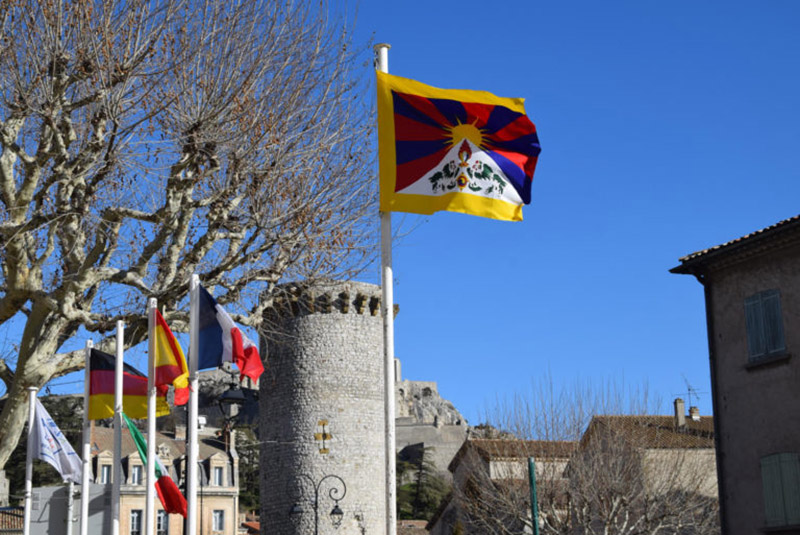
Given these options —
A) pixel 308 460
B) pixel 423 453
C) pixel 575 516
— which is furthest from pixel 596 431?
pixel 423 453

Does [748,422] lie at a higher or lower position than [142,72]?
lower

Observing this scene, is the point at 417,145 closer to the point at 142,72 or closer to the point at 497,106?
the point at 497,106

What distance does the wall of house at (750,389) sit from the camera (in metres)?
21.1

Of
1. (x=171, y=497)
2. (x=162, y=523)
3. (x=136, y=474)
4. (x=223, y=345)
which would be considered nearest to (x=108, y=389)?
(x=171, y=497)

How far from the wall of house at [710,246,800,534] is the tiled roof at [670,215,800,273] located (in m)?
0.38

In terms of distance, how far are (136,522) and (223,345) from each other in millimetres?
42524

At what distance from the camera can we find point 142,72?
17.5 metres

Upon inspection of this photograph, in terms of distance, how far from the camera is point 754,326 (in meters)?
22.1

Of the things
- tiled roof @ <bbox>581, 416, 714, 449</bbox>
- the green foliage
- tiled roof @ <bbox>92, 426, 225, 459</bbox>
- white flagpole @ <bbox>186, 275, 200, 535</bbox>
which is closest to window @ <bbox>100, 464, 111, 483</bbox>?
tiled roof @ <bbox>92, 426, 225, 459</bbox>

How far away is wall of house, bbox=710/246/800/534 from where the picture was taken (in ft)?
69.2

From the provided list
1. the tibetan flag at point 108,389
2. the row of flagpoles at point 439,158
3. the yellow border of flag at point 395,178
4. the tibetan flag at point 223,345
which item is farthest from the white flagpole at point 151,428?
the yellow border of flag at point 395,178

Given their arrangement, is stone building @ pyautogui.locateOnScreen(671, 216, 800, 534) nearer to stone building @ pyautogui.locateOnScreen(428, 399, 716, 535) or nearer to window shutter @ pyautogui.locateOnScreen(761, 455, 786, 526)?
window shutter @ pyautogui.locateOnScreen(761, 455, 786, 526)

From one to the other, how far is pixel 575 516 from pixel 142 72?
1975cm

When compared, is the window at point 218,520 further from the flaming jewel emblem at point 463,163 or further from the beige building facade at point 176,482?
the flaming jewel emblem at point 463,163
